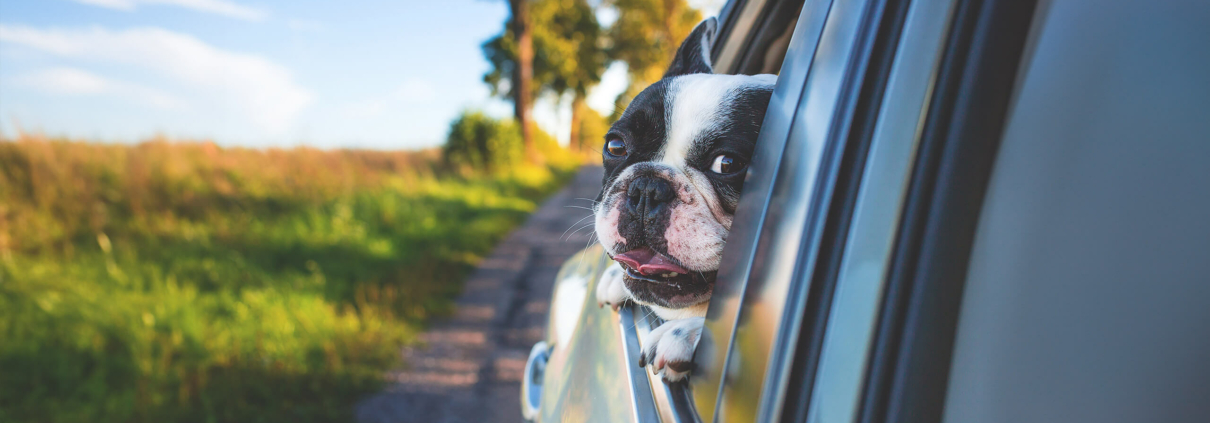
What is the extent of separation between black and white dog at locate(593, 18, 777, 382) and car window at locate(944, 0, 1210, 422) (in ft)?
1.86

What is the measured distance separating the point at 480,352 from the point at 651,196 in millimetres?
3354

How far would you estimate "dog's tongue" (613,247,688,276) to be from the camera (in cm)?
129

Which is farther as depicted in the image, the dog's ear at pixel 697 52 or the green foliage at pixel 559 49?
the green foliage at pixel 559 49

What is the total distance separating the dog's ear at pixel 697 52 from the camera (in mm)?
1876

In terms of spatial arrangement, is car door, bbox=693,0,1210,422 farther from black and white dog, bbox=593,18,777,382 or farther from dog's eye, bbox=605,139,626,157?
dog's eye, bbox=605,139,626,157

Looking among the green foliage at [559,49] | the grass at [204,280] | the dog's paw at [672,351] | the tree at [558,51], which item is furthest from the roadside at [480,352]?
the green foliage at [559,49]

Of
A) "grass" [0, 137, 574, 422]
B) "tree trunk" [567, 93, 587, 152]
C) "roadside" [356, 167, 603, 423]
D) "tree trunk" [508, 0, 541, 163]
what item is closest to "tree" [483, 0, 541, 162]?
"tree trunk" [508, 0, 541, 163]

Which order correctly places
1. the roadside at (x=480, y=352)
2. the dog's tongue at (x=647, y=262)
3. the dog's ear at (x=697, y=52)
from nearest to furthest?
the dog's tongue at (x=647, y=262) < the dog's ear at (x=697, y=52) < the roadside at (x=480, y=352)

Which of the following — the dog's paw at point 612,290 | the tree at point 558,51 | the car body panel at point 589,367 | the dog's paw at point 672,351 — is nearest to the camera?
the dog's paw at point 672,351

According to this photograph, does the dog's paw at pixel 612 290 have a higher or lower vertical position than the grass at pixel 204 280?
higher

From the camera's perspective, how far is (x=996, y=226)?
642 mm

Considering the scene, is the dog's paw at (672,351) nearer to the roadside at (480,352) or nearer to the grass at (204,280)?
the roadside at (480,352)

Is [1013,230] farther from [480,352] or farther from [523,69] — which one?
[523,69]

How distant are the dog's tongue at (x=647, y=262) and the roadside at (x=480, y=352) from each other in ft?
2.13
